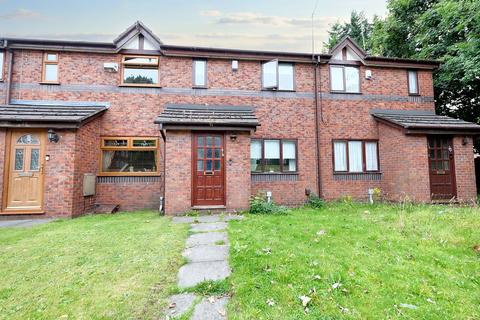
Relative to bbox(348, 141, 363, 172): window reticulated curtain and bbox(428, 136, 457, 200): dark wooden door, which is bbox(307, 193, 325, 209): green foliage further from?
bbox(428, 136, 457, 200): dark wooden door

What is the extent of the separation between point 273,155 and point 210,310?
8299 millimetres

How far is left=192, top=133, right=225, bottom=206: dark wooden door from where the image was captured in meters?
8.34

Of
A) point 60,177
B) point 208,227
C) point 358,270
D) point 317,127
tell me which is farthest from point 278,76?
point 60,177

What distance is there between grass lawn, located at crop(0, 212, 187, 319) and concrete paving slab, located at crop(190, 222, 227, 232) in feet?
1.33

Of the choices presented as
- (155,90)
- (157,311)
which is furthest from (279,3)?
(157,311)

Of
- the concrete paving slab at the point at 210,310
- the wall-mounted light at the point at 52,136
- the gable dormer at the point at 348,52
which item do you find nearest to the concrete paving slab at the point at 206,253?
the concrete paving slab at the point at 210,310

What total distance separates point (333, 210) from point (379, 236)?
3.69 metres

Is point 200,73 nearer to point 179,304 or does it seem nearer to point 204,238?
point 204,238

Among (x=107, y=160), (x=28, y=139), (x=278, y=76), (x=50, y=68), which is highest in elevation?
(x=278, y=76)

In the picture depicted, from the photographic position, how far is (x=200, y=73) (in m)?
10.6

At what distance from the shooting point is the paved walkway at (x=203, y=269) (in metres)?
2.62

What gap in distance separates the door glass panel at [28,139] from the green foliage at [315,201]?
1009 centimetres

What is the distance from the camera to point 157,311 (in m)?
2.62

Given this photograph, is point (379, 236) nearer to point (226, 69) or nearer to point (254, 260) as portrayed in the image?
point (254, 260)
